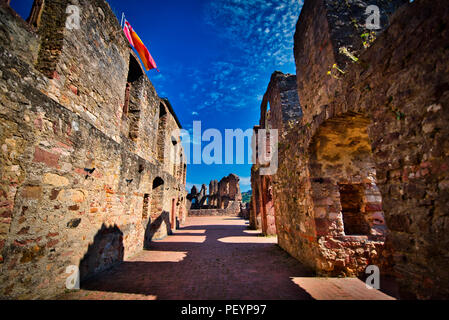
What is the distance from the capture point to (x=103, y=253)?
4.61m

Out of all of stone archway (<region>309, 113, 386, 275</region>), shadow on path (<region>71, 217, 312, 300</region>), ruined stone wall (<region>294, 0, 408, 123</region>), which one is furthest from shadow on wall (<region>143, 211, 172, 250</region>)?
ruined stone wall (<region>294, 0, 408, 123</region>)

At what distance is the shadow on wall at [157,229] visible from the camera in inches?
299

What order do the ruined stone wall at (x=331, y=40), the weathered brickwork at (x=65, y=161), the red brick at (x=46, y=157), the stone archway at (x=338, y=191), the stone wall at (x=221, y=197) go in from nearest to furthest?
1. the weathered brickwork at (x=65, y=161)
2. the red brick at (x=46, y=157)
3. the stone archway at (x=338, y=191)
4. the ruined stone wall at (x=331, y=40)
5. the stone wall at (x=221, y=197)

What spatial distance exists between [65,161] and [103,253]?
2.49 metres

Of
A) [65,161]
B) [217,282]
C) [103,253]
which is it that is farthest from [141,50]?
[217,282]

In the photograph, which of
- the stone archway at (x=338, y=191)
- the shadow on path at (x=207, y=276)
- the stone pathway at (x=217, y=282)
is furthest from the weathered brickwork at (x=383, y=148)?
the shadow on path at (x=207, y=276)

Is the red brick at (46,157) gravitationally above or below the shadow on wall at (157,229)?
above

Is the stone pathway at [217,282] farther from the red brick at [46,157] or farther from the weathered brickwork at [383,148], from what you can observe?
the red brick at [46,157]

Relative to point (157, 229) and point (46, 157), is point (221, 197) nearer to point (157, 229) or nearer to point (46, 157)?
point (157, 229)

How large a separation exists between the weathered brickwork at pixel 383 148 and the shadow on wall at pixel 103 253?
16.1ft

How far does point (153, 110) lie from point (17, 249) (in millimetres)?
7251

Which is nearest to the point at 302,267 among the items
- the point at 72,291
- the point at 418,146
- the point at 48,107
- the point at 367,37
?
the point at 418,146

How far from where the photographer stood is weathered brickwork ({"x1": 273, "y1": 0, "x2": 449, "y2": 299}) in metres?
1.85

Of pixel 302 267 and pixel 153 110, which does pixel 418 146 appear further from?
pixel 153 110
